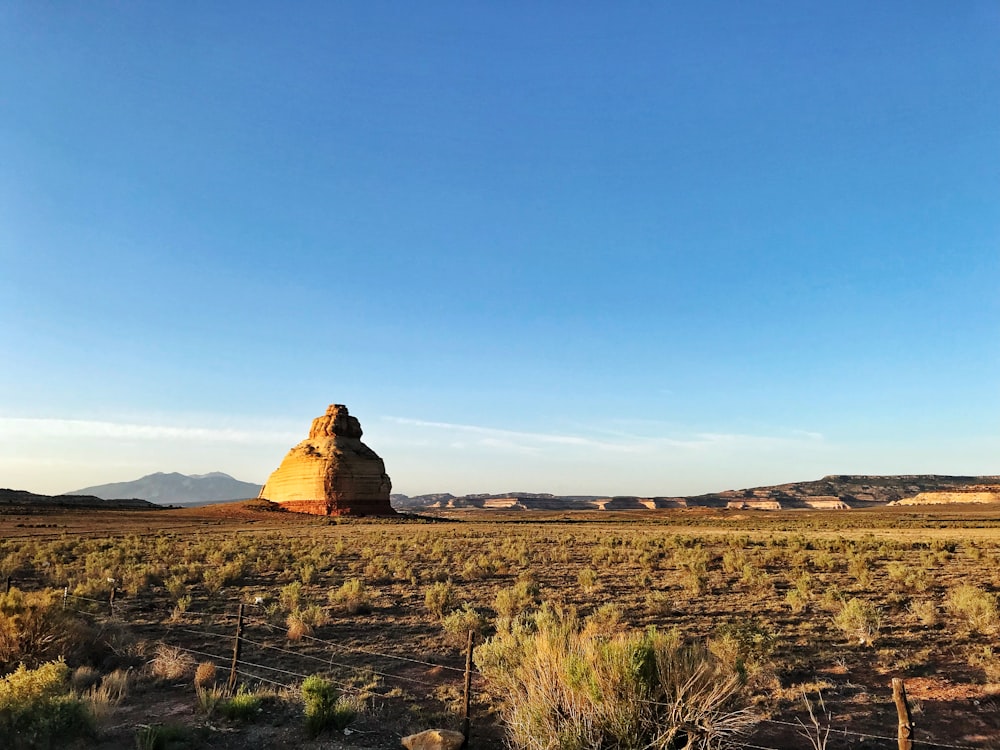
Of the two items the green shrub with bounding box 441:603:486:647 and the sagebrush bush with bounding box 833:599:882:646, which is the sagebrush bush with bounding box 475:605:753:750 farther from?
the sagebrush bush with bounding box 833:599:882:646

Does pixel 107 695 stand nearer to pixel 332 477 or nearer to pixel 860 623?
pixel 860 623

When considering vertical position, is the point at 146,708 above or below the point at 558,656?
below

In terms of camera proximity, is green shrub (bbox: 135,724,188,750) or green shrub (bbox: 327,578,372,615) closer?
green shrub (bbox: 135,724,188,750)

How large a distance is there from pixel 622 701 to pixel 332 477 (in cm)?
6580

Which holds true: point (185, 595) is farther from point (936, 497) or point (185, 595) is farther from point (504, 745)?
point (936, 497)

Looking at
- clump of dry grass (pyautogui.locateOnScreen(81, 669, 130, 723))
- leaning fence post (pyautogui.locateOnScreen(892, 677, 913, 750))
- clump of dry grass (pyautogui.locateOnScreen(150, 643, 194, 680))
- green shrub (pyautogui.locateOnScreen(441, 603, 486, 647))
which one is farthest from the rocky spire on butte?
leaning fence post (pyautogui.locateOnScreen(892, 677, 913, 750))

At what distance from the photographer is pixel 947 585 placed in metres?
16.1

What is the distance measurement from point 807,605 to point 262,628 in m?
12.3

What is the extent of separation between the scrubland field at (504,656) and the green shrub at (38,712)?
0.07 feet

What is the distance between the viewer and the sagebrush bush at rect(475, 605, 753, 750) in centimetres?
534

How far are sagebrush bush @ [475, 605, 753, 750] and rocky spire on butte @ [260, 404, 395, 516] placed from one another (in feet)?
207

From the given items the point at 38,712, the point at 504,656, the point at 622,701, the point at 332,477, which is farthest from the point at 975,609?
the point at 332,477

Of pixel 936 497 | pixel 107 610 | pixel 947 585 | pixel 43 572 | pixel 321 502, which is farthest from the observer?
pixel 936 497

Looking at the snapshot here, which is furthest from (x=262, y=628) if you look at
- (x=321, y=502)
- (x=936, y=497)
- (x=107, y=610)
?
(x=936, y=497)
